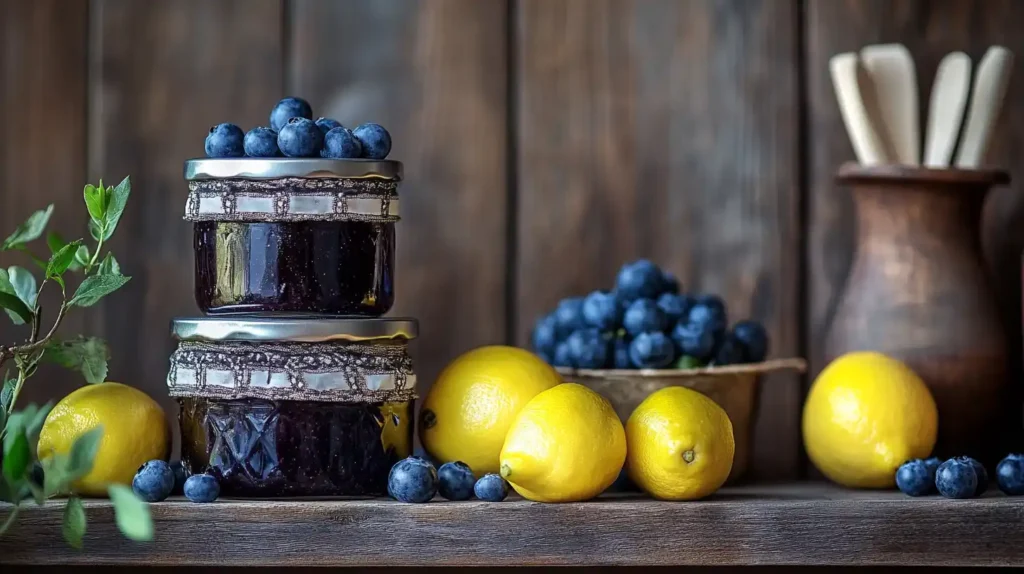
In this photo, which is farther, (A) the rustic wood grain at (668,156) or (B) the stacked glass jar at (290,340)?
(A) the rustic wood grain at (668,156)

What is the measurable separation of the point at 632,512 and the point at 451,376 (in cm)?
17

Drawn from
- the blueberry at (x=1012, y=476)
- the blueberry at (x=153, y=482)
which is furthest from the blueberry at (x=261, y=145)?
the blueberry at (x=1012, y=476)

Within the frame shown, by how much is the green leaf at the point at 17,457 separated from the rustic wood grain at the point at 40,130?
0.40 m

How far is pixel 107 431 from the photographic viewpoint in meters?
0.75

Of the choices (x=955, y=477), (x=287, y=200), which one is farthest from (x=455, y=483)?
(x=955, y=477)

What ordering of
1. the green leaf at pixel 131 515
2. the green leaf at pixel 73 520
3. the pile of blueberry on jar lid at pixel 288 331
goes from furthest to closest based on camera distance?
the pile of blueberry on jar lid at pixel 288 331, the green leaf at pixel 73 520, the green leaf at pixel 131 515

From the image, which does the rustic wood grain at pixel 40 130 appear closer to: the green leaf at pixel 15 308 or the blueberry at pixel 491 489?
the green leaf at pixel 15 308

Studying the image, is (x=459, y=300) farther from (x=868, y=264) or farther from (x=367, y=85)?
(x=868, y=264)

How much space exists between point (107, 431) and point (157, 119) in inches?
14.1

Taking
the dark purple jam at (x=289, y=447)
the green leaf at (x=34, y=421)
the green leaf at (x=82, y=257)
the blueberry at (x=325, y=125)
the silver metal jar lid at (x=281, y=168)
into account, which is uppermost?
the blueberry at (x=325, y=125)

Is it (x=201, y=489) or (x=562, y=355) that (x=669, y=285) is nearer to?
(x=562, y=355)

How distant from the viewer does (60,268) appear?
0.71 m

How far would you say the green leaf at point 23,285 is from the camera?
731mm

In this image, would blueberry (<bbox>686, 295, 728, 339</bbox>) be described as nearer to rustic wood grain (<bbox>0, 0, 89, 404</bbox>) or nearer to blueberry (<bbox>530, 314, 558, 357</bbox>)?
blueberry (<bbox>530, 314, 558, 357</bbox>)
